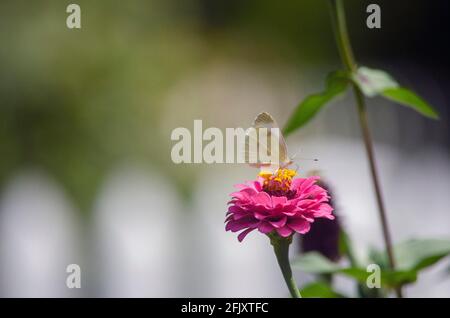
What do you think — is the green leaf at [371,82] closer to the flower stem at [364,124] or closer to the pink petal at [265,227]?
the flower stem at [364,124]

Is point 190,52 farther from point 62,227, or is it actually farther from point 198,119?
point 62,227

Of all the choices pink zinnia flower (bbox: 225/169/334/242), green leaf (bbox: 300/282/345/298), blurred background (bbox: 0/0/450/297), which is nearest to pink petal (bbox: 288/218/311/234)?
pink zinnia flower (bbox: 225/169/334/242)

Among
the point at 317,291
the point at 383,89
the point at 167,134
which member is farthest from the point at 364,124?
the point at 167,134

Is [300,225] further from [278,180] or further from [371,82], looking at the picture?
[371,82]

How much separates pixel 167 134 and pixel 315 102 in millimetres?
1173

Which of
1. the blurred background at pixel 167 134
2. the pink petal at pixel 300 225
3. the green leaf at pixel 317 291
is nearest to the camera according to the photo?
the pink petal at pixel 300 225

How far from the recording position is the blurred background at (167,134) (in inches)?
60.6

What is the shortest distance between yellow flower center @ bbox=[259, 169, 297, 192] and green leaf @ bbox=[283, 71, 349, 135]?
0.47 feet

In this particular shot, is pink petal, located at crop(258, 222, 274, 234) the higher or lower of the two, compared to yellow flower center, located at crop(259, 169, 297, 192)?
lower

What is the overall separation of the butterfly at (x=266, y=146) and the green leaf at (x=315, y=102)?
0.11 meters

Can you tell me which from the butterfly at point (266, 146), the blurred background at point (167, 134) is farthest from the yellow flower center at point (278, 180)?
the blurred background at point (167, 134)

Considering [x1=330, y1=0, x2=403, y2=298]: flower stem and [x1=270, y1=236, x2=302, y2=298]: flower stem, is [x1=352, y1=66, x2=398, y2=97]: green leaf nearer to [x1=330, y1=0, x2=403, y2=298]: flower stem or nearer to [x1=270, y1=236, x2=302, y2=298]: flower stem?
[x1=330, y1=0, x2=403, y2=298]: flower stem

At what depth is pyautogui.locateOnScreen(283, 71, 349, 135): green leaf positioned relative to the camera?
0.67 meters
